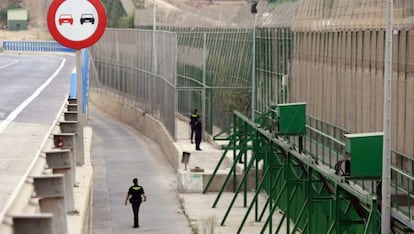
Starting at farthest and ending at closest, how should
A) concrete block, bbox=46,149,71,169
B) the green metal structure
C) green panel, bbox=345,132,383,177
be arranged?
the green metal structure, green panel, bbox=345,132,383,177, concrete block, bbox=46,149,71,169

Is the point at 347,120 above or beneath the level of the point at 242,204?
above

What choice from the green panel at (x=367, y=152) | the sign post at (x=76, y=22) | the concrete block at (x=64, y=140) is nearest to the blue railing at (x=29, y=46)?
the green panel at (x=367, y=152)

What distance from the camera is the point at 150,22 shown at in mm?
67938

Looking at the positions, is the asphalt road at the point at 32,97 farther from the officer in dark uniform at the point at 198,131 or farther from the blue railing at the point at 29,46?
the blue railing at the point at 29,46

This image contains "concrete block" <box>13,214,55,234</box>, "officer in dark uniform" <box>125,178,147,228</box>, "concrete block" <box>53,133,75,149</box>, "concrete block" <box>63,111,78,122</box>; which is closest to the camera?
"concrete block" <box>13,214,55,234</box>

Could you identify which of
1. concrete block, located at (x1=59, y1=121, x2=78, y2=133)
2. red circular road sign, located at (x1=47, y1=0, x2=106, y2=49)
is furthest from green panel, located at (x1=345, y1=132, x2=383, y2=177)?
concrete block, located at (x1=59, y1=121, x2=78, y2=133)

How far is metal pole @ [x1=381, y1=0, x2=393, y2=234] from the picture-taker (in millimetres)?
14078

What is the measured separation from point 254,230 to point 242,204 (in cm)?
449

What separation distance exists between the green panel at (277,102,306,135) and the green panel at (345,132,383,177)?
796 cm

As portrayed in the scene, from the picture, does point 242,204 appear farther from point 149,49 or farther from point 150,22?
point 150,22

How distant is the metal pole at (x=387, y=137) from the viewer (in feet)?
46.2

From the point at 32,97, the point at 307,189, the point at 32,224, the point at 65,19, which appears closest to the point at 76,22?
the point at 65,19

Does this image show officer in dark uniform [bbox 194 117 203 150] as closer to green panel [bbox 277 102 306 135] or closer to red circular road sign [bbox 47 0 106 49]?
green panel [bbox 277 102 306 135]

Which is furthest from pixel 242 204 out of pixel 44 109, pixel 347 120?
pixel 44 109
